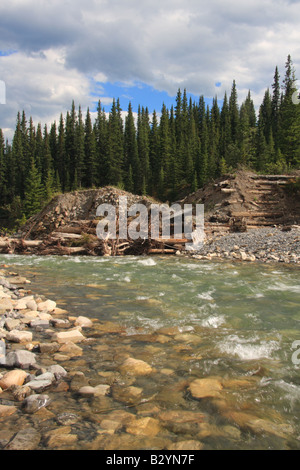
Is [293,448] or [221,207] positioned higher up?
[221,207]

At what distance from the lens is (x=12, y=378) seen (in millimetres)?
3137

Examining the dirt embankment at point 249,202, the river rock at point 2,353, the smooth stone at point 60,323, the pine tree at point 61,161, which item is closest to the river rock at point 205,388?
the river rock at point 2,353

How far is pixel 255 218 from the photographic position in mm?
21281

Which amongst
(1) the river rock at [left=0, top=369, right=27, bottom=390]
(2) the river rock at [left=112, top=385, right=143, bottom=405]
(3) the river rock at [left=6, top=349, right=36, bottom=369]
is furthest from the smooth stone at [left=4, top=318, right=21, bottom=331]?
(2) the river rock at [left=112, top=385, right=143, bottom=405]

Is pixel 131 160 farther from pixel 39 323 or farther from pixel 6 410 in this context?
pixel 6 410

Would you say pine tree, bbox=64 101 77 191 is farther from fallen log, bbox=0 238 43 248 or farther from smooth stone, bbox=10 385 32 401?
smooth stone, bbox=10 385 32 401

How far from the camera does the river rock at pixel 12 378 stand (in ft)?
10.1

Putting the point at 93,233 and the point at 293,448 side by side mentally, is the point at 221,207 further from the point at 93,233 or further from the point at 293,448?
the point at 293,448

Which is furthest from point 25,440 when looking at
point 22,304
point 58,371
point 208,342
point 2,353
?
point 22,304

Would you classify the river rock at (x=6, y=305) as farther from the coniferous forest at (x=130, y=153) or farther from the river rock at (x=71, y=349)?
the coniferous forest at (x=130, y=153)

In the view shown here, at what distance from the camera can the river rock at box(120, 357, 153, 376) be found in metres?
3.51

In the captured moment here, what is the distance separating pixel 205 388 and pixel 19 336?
260cm
